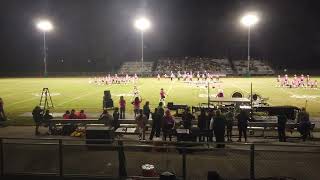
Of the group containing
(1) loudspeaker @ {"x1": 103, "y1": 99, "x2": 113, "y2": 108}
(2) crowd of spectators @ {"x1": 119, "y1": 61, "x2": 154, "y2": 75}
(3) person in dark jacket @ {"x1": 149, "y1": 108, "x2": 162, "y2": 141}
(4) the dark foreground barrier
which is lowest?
(4) the dark foreground barrier

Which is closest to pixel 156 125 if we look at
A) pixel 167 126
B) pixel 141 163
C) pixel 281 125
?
pixel 167 126

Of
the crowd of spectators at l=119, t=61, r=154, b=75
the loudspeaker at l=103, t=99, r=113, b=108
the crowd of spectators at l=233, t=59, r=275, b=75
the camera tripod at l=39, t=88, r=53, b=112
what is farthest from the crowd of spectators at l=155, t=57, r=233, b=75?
the loudspeaker at l=103, t=99, r=113, b=108

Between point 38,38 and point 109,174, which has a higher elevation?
point 38,38

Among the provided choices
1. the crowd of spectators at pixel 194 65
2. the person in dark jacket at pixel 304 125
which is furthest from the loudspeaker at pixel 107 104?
the crowd of spectators at pixel 194 65

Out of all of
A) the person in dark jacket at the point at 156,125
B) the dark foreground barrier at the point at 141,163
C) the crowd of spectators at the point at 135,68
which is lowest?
the dark foreground barrier at the point at 141,163

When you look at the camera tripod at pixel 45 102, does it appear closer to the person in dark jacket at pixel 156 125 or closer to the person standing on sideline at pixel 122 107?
the person standing on sideline at pixel 122 107

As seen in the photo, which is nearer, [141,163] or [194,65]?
[141,163]

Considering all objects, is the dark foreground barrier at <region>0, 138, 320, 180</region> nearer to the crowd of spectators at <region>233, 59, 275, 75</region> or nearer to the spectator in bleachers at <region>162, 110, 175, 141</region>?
the spectator in bleachers at <region>162, 110, 175, 141</region>

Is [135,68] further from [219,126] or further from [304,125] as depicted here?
[219,126]

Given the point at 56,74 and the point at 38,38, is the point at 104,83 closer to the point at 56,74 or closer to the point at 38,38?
the point at 56,74

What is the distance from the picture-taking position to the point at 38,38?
100938mm

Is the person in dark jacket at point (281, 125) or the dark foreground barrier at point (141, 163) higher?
the person in dark jacket at point (281, 125)

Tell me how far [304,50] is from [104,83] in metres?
59.3

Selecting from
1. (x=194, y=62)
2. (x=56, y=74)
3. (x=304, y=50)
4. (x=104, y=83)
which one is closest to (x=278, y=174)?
(x=104, y=83)
